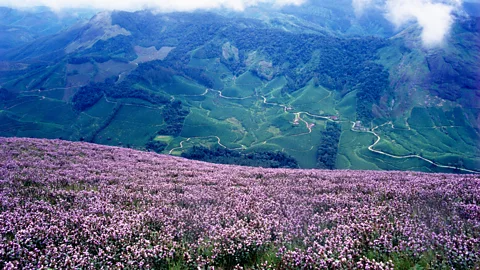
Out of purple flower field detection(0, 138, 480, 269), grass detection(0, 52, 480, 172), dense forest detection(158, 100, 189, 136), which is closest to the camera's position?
purple flower field detection(0, 138, 480, 269)

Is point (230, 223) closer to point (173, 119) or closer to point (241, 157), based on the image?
point (241, 157)

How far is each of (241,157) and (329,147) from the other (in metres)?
47.6

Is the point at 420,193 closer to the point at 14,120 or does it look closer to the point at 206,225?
the point at 206,225

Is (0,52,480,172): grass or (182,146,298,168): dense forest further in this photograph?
(0,52,480,172): grass

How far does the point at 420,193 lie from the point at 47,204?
12835 millimetres

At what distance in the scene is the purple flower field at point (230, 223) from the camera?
608 centimetres

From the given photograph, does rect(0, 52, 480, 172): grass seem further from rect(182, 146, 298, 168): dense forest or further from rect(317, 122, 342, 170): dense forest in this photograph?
rect(182, 146, 298, 168): dense forest

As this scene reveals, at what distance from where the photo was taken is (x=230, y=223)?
8781 mm

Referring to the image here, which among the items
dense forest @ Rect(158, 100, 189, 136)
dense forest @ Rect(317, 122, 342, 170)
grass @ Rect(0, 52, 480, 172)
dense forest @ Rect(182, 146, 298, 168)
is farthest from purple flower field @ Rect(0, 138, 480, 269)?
dense forest @ Rect(158, 100, 189, 136)

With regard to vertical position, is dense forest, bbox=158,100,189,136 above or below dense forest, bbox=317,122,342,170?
below

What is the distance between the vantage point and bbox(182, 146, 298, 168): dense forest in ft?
422

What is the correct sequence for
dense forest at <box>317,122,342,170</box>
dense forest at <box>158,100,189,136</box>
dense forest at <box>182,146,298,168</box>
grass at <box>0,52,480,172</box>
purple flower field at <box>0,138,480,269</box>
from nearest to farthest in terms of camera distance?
purple flower field at <box>0,138,480,269</box>, dense forest at <box>182,146,298,168</box>, dense forest at <box>317,122,342,170</box>, grass at <box>0,52,480,172</box>, dense forest at <box>158,100,189,136</box>

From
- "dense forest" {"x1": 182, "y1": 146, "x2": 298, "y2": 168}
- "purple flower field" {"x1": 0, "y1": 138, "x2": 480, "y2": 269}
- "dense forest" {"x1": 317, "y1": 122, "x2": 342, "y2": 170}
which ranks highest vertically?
"dense forest" {"x1": 317, "y1": 122, "x2": 342, "y2": 170}

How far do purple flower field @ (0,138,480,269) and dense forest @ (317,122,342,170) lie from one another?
125 meters
